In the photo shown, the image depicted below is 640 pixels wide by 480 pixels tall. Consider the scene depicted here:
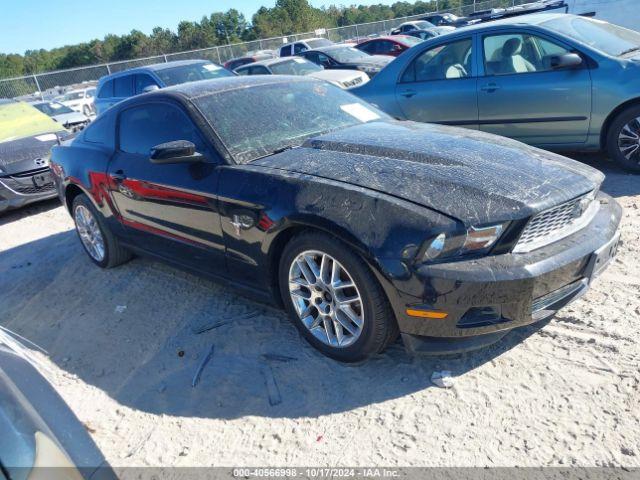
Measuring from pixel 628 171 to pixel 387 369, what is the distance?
3.77 metres

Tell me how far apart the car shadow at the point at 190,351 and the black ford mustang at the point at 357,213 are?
0.22 meters

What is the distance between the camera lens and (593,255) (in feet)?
8.78

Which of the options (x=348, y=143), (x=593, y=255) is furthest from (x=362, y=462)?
(x=348, y=143)

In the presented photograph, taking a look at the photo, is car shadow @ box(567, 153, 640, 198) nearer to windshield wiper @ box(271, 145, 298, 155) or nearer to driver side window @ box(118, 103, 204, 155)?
windshield wiper @ box(271, 145, 298, 155)

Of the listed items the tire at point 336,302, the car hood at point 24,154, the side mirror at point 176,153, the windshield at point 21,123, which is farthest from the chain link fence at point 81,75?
the tire at point 336,302

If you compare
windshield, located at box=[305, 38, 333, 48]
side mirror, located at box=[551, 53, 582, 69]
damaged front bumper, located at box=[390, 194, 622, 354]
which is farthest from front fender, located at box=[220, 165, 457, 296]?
windshield, located at box=[305, 38, 333, 48]

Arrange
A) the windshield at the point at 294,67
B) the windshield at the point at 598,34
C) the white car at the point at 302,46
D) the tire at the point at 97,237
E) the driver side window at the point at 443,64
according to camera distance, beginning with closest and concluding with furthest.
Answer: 1. the tire at the point at 97,237
2. the windshield at the point at 598,34
3. the driver side window at the point at 443,64
4. the windshield at the point at 294,67
5. the white car at the point at 302,46

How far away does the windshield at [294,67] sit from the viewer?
12.4 metres

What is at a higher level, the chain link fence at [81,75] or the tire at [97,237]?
the chain link fence at [81,75]

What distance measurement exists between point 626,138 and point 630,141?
48 mm

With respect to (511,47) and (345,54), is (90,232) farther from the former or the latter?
(345,54)

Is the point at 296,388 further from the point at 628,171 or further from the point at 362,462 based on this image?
the point at 628,171

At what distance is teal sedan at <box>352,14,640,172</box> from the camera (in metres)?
5.05

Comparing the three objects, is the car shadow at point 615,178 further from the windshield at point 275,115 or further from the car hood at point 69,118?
the car hood at point 69,118
